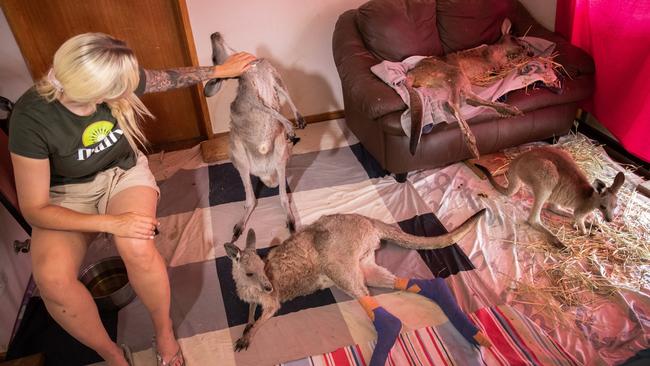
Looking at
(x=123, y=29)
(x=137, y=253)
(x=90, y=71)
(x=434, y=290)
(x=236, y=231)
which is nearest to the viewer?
(x=90, y=71)

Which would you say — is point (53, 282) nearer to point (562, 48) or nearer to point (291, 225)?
point (291, 225)

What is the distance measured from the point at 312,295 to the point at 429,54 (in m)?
2.21

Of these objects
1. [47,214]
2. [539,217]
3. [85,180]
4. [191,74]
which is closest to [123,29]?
[191,74]

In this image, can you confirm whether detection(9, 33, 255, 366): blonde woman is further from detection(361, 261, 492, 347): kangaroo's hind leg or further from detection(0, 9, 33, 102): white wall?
detection(0, 9, 33, 102): white wall

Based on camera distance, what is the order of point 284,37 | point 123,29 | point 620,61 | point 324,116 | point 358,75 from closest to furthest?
point 620,61 < point 358,75 < point 123,29 < point 284,37 < point 324,116

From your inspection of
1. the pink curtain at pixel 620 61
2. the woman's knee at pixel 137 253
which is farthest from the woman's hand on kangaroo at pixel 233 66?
the pink curtain at pixel 620 61

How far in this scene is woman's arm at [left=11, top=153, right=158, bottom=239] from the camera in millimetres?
1694

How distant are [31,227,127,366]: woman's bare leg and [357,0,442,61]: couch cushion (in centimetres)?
252

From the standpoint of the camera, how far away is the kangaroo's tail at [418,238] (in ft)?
8.23

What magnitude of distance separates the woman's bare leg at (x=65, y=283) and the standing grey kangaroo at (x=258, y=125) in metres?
1.11

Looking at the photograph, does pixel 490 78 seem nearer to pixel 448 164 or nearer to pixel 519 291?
pixel 448 164

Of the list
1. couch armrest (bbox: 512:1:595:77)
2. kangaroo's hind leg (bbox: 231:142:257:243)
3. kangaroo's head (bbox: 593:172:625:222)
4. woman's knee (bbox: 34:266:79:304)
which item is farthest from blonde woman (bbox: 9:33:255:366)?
couch armrest (bbox: 512:1:595:77)

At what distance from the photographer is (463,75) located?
3109mm

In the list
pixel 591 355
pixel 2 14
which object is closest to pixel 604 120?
pixel 591 355
